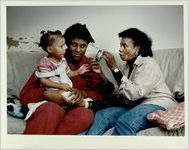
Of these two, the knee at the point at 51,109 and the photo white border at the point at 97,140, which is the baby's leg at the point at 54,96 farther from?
the photo white border at the point at 97,140

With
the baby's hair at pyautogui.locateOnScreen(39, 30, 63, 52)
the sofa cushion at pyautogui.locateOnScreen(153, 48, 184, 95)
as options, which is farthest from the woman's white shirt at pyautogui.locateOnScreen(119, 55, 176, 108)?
the baby's hair at pyautogui.locateOnScreen(39, 30, 63, 52)

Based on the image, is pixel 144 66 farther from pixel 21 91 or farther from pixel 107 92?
pixel 21 91

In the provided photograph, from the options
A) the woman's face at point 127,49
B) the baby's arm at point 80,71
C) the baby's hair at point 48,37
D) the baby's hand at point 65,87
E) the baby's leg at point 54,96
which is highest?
the baby's hair at point 48,37

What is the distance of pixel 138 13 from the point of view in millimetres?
2002

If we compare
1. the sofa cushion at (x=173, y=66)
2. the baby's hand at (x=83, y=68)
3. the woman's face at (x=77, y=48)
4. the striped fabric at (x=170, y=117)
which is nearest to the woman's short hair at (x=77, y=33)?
the woman's face at (x=77, y=48)

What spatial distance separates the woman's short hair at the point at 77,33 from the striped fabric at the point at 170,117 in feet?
1.60

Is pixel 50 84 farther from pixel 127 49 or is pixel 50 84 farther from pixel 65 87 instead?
pixel 127 49

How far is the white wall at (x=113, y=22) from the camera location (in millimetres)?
1992

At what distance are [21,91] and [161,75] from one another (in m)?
0.71

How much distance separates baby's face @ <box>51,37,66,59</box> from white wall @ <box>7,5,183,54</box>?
0.06 m

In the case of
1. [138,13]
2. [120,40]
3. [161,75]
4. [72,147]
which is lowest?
[72,147]

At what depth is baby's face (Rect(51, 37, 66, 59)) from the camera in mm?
1980

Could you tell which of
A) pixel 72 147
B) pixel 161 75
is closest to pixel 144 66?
pixel 161 75

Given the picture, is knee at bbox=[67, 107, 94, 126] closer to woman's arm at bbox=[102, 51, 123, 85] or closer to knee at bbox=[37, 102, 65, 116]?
knee at bbox=[37, 102, 65, 116]
